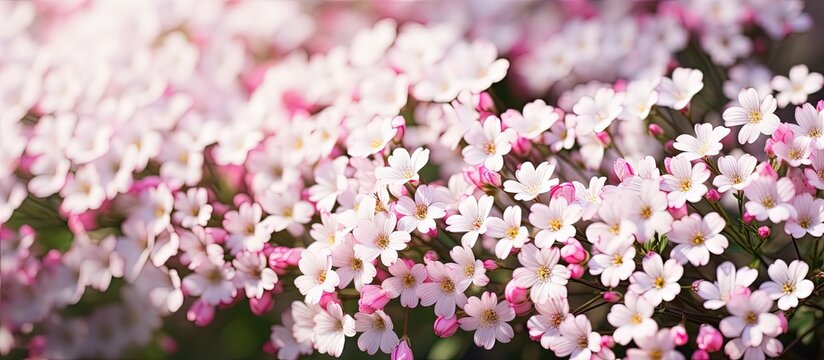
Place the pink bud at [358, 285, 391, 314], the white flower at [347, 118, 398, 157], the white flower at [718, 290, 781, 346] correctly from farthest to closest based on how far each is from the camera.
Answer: the white flower at [347, 118, 398, 157] → the pink bud at [358, 285, 391, 314] → the white flower at [718, 290, 781, 346]

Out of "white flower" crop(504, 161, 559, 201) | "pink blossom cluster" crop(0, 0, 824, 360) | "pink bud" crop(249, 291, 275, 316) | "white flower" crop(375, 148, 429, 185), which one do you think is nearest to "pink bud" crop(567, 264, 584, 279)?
"pink blossom cluster" crop(0, 0, 824, 360)

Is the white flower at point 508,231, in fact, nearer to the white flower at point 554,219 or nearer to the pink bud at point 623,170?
the white flower at point 554,219

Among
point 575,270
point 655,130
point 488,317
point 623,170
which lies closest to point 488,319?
point 488,317

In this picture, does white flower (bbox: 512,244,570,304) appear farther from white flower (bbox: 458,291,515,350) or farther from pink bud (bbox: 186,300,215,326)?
pink bud (bbox: 186,300,215,326)

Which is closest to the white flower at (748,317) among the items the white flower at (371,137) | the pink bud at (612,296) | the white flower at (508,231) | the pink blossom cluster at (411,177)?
the pink blossom cluster at (411,177)

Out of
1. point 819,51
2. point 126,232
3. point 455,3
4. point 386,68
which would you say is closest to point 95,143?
point 126,232

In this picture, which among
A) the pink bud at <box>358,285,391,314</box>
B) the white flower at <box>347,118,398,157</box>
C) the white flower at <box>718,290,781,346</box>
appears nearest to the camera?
the white flower at <box>718,290,781,346</box>
